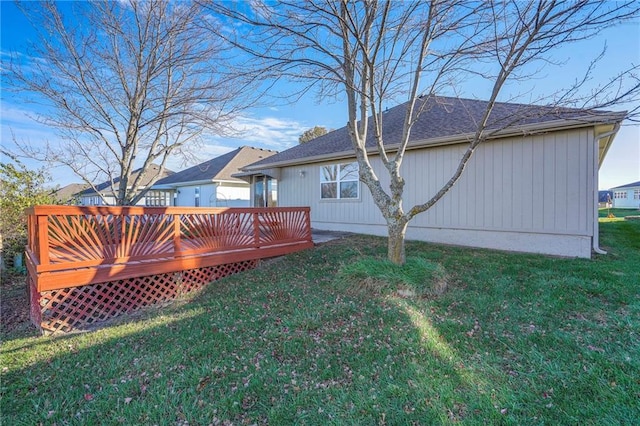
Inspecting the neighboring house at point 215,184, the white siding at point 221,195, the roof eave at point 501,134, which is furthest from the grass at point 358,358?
the white siding at point 221,195

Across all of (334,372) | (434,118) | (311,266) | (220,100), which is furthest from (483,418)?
(434,118)

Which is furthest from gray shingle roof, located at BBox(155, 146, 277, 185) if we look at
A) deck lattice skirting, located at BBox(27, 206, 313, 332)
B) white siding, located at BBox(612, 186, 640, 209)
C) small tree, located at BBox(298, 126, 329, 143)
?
white siding, located at BBox(612, 186, 640, 209)

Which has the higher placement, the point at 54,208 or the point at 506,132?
the point at 506,132

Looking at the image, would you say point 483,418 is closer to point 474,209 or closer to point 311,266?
point 311,266

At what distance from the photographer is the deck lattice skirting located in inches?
162

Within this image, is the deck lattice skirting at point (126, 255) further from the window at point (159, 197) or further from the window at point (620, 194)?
the window at point (620, 194)

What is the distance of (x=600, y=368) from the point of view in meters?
2.69

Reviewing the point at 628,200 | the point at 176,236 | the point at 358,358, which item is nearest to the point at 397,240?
the point at 358,358

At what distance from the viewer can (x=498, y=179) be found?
7.18 metres

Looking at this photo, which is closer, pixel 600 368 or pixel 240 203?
pixel 600 368

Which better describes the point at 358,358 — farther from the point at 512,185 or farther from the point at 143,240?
the point at 512,185

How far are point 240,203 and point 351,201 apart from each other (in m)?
10.2

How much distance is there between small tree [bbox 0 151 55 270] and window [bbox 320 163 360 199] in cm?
768

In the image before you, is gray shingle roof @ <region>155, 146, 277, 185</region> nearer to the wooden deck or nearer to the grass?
the wooden deck
